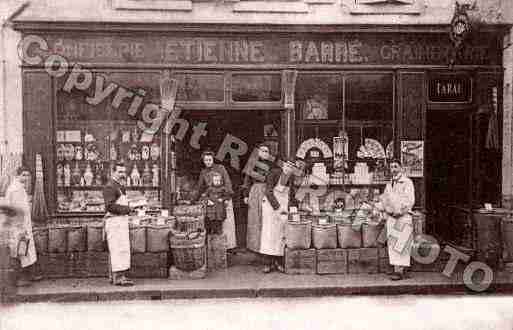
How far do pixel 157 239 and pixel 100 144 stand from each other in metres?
2.56

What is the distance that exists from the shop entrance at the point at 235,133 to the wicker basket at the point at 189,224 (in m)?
1.27

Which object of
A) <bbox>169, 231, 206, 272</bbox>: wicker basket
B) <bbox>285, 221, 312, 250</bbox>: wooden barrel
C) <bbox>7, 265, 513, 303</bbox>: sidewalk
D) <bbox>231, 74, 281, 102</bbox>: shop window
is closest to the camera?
<bbox>7, 265, 513, 303</bbox>: sidewalk

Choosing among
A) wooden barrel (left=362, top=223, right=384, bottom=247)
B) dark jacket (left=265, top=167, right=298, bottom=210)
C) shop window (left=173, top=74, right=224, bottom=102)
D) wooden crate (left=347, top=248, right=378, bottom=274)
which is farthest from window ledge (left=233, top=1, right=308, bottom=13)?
wooden crate (left=347, top=248, right=378, bottom=274)

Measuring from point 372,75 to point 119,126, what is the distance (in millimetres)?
4826

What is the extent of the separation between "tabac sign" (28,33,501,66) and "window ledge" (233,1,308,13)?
0.48 metres

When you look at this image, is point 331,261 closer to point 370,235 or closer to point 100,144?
point 370,235

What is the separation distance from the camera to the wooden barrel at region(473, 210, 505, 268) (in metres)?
9.70

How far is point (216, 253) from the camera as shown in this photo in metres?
9.78

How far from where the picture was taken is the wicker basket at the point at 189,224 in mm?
9648

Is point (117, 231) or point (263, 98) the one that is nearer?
point (117, 231)

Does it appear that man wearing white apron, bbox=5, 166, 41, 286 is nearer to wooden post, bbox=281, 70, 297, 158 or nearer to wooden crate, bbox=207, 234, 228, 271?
wooden crate, bbox=207, 234, 228, 271

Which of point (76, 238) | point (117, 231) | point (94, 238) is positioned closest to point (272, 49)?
point (117, 231)

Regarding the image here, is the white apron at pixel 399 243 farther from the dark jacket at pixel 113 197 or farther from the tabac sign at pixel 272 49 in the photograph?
the dark jacket at pixel 113 197

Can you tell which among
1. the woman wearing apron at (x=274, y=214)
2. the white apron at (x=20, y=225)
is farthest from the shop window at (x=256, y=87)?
the white apron at (x=20, y=225)
